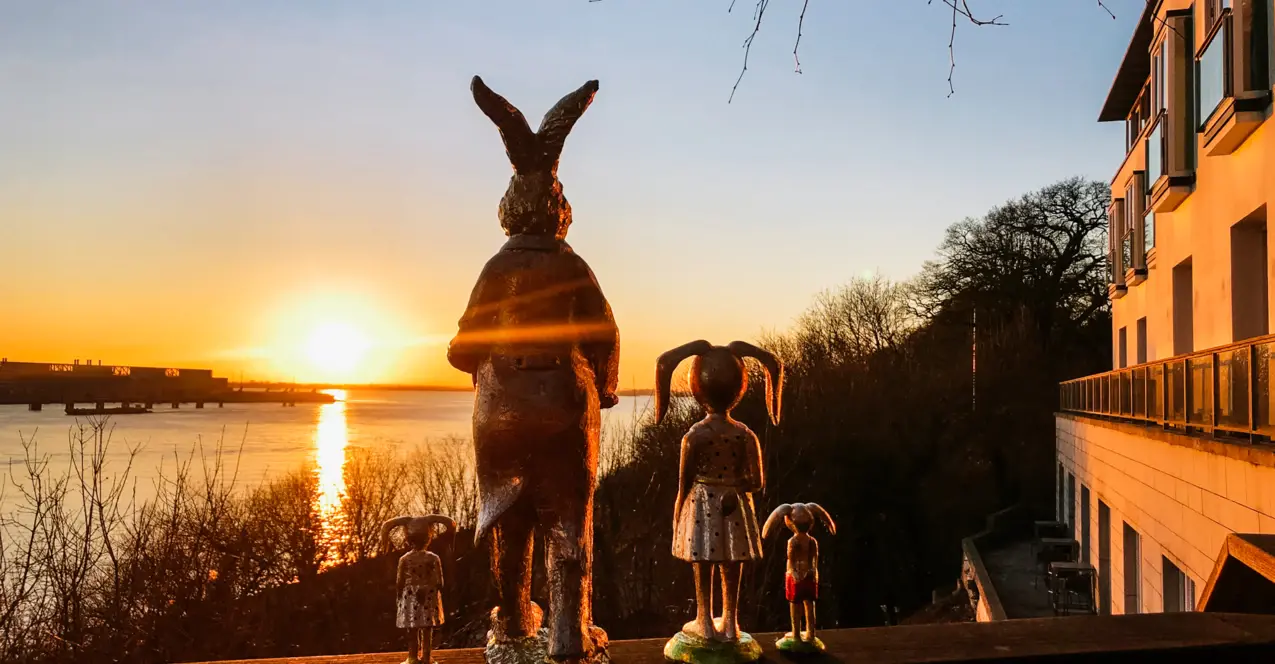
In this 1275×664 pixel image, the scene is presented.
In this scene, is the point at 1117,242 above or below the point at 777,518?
above

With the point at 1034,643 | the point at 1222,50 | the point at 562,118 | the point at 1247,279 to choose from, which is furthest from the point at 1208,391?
the point at 562,118

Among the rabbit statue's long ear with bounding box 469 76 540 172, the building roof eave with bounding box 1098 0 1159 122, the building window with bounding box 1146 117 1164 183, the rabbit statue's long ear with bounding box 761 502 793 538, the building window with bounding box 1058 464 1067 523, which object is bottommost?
the building window with bounding box 1058 464 1067 523

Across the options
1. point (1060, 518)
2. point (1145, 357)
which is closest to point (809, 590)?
point (1145, 357)

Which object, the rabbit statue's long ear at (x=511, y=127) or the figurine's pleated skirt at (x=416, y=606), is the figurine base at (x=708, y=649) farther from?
the rabbit statue's long ear at (x=511, y=127)

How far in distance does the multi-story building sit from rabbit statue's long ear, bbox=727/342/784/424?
193cm

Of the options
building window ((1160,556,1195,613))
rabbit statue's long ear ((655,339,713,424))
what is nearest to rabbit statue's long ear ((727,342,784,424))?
rabbit statue's long ear ((655,339,713,424))

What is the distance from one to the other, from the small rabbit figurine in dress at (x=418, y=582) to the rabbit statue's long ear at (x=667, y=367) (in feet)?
2.82

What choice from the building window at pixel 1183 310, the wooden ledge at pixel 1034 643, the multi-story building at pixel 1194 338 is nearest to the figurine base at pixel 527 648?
the wooden ledge at pixel 1034 643

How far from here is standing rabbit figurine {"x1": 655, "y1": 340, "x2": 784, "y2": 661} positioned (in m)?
2.96

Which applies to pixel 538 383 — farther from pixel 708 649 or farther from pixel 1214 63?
pixel 1214 63

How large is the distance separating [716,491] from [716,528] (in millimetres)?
128

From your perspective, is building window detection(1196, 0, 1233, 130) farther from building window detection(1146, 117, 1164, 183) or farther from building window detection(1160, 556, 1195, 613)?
building window detection(1160, 556, 1195, 613)

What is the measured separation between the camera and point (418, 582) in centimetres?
270

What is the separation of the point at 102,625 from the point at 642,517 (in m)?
8.90
